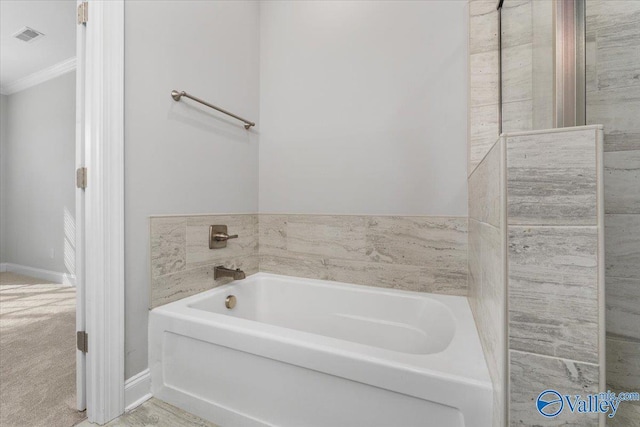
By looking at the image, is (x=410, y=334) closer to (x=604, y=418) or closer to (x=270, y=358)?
(x=270, y=358)

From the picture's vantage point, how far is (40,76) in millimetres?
3357

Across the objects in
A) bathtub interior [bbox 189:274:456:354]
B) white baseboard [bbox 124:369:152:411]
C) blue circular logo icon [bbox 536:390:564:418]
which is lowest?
white baseboard [bbox 124:369:152:411]

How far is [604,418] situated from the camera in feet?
1.68

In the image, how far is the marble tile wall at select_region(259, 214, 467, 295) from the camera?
4.89 feet

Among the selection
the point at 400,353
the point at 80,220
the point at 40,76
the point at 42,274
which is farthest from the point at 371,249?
the point at 40,76

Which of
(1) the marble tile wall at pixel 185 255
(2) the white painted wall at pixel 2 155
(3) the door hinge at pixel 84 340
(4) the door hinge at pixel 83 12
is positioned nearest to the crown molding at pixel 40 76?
(2) the white painted wall at pixel 2 155

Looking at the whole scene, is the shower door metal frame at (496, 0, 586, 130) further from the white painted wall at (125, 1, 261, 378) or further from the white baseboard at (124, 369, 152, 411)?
the white baseboard at (124, 369, 152, 411)

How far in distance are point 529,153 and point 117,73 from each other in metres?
1.48

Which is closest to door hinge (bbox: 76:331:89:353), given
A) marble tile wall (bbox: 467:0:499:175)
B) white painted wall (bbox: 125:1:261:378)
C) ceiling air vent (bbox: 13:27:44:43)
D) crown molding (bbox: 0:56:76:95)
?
white painted wall (bbox: 125:1:261:378)

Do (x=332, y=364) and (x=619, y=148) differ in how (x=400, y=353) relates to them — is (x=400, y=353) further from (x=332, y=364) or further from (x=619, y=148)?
(x=619, y=148)

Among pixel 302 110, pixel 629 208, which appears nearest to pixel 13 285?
pixel 302 110

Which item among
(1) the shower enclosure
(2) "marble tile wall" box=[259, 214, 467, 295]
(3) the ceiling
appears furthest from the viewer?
(3) the ceiling

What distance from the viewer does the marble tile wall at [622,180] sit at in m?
0.92

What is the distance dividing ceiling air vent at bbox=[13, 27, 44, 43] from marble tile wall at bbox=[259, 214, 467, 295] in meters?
2.93
